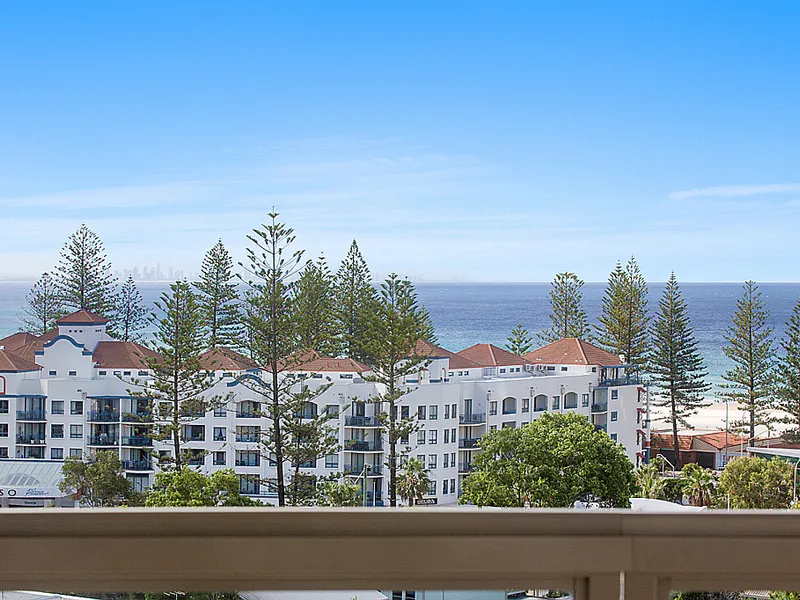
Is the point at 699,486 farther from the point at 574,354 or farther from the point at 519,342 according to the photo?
the point at 519,342

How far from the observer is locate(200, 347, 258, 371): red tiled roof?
10.8ft

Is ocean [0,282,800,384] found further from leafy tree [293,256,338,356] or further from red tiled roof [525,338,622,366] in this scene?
leafy tree [293,256,338,356]

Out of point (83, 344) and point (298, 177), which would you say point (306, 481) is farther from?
point (298, 177)

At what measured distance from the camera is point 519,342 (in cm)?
295

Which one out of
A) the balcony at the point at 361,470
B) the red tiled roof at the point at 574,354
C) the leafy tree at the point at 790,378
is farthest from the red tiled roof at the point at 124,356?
the leafy tree at the point at 790,378

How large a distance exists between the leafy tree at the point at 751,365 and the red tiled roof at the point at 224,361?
1849mm

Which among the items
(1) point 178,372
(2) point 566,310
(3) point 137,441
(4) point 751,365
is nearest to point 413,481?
(2) point 566,310

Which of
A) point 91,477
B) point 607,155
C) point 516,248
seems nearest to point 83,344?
point 91,477

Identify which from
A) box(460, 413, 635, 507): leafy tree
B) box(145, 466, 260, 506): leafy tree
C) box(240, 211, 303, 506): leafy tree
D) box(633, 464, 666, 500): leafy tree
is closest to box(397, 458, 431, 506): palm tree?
box(460, 413, 635, 507): leafy tree

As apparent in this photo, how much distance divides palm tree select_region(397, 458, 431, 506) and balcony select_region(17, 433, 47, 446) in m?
1.35

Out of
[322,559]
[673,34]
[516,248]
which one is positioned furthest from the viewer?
[516,248]

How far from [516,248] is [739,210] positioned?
0.80m

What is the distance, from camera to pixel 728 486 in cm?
287

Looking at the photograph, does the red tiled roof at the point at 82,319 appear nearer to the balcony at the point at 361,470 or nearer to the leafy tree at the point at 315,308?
the leafy tree at the point at 315,308
